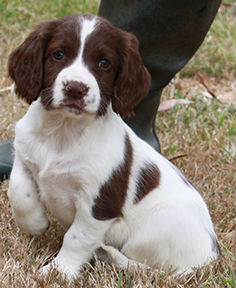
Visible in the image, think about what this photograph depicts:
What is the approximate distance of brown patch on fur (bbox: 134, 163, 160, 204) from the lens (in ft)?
12.2

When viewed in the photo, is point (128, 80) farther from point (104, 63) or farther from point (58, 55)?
point (58, 55)

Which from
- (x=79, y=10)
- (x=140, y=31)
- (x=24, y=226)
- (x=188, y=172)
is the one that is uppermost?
(x=140, y=31)

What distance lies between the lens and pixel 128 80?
138 inches

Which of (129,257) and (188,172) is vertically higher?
(129,257)

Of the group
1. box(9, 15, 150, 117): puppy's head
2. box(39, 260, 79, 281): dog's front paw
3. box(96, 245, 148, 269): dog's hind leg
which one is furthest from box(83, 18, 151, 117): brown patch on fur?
box(39, 260, 79, 281): dog's front paw

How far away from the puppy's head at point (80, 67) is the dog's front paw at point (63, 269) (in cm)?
86

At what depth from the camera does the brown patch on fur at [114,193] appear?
139 inches

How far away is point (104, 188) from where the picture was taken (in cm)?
352

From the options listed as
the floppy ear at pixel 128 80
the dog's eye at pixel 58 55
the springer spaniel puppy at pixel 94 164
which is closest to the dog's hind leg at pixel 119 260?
the springer spaniel puppy at pixel 94 164

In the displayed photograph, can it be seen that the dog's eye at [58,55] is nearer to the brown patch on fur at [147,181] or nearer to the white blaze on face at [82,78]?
the white blaze on face at [82,78]

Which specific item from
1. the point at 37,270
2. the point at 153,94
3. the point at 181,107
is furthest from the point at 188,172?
the point at 37,270

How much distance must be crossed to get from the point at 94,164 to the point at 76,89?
477mm

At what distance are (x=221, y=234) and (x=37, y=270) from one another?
1.49m

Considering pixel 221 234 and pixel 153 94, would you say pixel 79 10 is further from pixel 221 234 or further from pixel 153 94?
pixel 221 234
